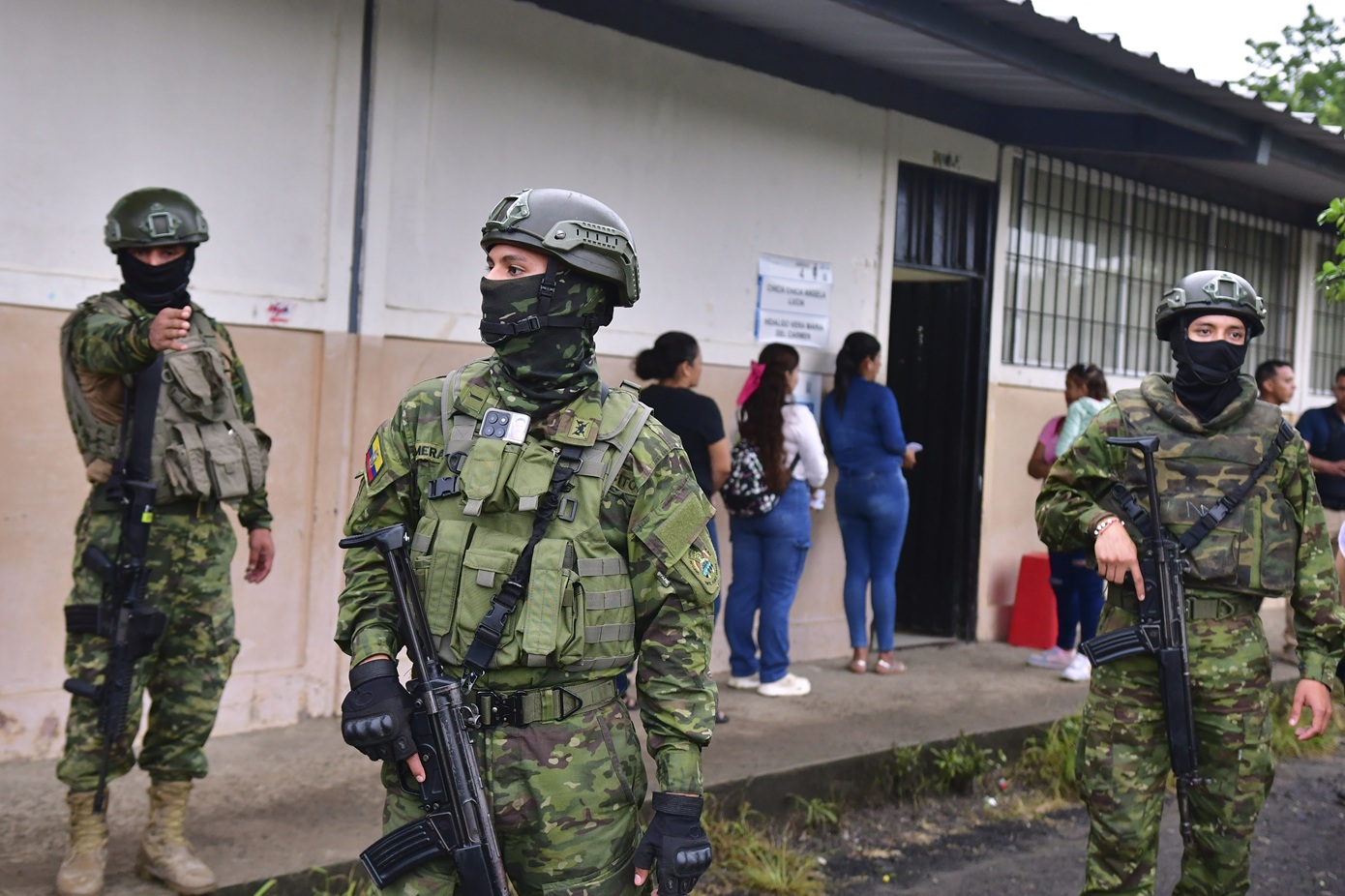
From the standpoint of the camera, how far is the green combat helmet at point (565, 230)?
8.66 ft

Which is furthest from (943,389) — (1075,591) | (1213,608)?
(1213,608)

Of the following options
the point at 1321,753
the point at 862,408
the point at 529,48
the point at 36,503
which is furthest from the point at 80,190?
the point at 1321,753

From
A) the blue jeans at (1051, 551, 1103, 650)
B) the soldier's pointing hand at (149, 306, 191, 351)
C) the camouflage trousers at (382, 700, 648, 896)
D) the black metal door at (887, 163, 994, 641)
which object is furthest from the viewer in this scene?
the black metal door at (887, 163, 994, 641)

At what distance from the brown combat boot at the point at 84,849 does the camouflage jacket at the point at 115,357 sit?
0.96 metres

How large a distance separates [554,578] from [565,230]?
66cm

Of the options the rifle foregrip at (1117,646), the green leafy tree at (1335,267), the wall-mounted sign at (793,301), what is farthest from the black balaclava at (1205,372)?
the wall-mounted sign at (793,301)

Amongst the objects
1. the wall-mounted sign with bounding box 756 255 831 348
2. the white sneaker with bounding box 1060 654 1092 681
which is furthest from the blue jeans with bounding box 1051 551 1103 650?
the wall-mounted sign with bounding box 756 255 831 348

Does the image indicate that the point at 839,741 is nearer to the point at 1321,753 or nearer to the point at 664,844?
the point at 1321,753

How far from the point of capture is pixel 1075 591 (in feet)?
25.6

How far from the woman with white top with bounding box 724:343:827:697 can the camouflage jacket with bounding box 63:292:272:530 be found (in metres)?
2.96

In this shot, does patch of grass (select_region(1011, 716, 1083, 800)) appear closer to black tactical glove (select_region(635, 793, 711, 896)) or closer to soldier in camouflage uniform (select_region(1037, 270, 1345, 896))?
soldier in camouflage uniform (select_region(1037, 270, 1345, 896))

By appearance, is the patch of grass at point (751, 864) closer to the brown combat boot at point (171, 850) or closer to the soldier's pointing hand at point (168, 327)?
the brown combat boot at point (171, 850)

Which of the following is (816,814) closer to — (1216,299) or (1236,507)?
(1236,507)

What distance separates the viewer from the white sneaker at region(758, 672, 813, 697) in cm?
690
